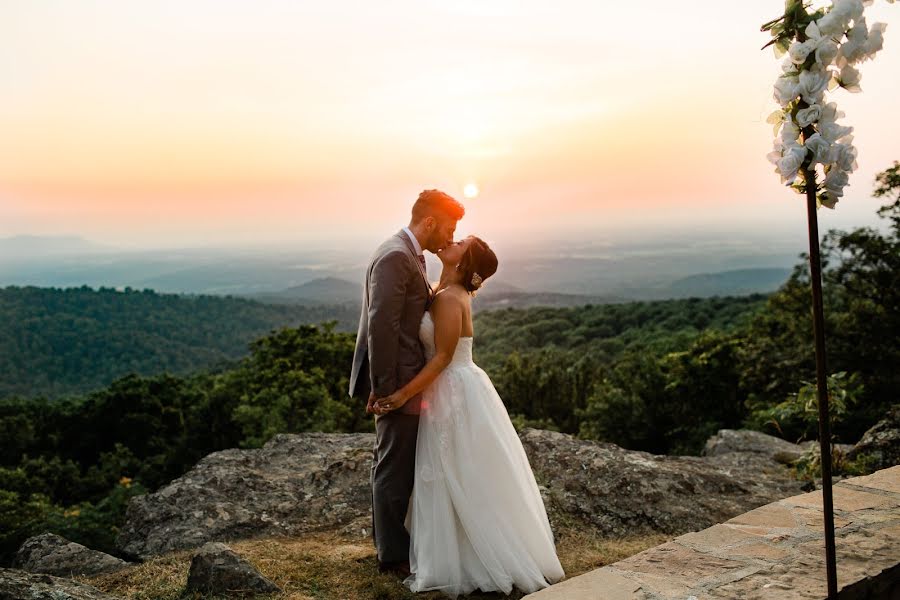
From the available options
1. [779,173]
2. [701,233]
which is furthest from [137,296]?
[701,233]

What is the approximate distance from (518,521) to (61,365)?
62991mm

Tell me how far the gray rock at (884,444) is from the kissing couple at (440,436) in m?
4.02

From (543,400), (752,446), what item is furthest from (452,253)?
(543,400)

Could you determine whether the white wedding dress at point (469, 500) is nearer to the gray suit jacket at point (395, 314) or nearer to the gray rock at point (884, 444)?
the gray suit jacket at point (395, 314)

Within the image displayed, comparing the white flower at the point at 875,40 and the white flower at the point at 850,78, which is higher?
the white flower at the point at 875,40

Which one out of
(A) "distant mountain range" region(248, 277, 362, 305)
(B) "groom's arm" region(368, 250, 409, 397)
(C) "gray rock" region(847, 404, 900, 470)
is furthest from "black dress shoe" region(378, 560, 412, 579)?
(A) "distant mountain range" region(248, 277, 362, 305)

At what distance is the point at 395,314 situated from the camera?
4.69m

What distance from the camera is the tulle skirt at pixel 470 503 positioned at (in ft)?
15.1

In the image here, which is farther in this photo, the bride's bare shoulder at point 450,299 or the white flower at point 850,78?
the bride's bare shoulder at point 450,299

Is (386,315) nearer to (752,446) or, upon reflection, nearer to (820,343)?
(820,343)

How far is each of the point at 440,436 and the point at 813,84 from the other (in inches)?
128

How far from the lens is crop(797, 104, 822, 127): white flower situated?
2.80 metres

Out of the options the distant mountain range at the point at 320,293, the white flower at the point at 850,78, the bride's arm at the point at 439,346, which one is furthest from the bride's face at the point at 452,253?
the distant mountain range at the point at 320,293

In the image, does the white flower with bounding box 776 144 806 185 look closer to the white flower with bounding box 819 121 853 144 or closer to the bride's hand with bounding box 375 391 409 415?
the white flower with bounding box 819 121 853 144
